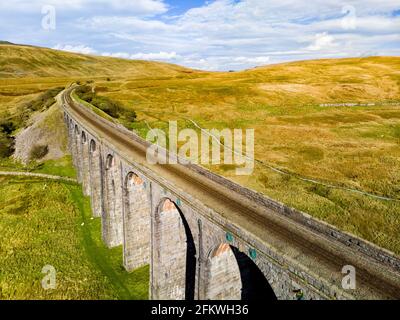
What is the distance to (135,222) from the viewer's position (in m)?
35.1

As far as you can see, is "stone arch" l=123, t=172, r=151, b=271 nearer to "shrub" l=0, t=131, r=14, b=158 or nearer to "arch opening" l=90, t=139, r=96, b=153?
"arch opening" l=90, t=139, r=96, b=153

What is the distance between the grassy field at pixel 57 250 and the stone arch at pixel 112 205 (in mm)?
1736

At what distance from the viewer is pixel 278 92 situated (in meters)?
121

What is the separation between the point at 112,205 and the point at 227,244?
73.5ft

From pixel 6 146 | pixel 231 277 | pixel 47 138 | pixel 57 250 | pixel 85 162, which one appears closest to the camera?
pixel 231 277

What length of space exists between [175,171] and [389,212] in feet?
86.2

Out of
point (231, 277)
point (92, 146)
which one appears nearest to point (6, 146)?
point (92, 146)

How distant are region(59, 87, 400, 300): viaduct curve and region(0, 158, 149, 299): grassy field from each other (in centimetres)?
321

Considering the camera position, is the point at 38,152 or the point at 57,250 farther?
the point at 38,152

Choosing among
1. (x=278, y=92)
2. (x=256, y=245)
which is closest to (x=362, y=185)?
(x=256, y=245)
